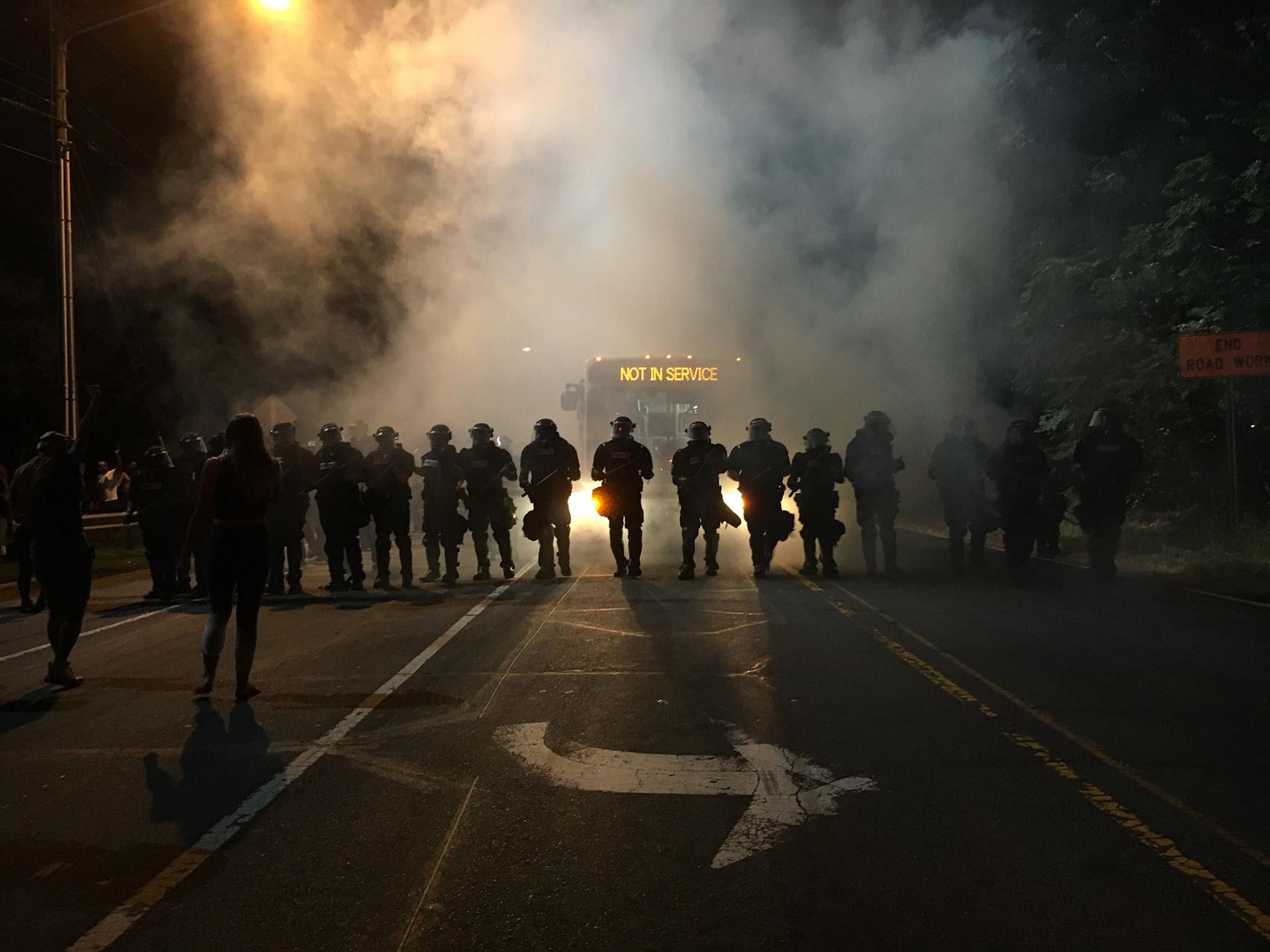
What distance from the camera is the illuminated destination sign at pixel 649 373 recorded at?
20031 millimetres

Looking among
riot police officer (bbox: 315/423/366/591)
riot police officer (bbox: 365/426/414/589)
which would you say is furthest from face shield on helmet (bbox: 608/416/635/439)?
riot police officer (bbox: 315/423/366/591)

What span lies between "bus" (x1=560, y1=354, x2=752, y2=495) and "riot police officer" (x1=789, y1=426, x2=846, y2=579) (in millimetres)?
6694

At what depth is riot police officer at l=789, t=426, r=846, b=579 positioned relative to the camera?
13.0m

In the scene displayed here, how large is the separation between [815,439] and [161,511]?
653 centimetres

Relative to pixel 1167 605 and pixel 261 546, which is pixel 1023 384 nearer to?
pixel 1167 605

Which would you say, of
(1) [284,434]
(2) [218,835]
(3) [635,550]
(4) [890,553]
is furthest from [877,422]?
(2) [218,835]

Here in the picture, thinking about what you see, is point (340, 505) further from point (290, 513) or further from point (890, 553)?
point (890, 553)

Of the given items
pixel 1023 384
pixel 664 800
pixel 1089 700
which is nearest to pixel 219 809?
pixel 664 800

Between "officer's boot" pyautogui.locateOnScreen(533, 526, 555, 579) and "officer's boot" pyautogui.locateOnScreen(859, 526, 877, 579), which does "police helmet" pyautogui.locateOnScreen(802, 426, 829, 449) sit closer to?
"officer's boot" pyautogui.locateOnScreen(859, 526, 877, 579)

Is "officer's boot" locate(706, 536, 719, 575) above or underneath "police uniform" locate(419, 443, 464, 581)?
underneath

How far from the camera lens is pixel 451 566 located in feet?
42.3

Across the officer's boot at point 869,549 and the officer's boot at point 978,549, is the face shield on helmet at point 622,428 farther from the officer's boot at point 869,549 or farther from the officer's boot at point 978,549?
the officer's boot at point 978,549

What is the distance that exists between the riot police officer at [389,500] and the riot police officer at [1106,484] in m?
6.96

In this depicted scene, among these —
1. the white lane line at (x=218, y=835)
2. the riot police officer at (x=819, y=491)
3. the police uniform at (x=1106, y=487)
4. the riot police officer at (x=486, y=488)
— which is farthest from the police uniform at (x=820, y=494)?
the white lane line at (x=218, y=835)
